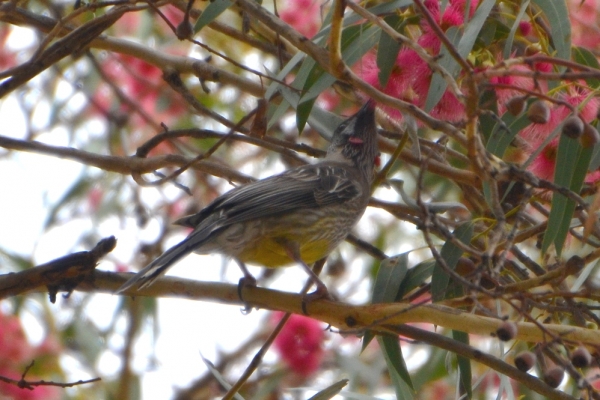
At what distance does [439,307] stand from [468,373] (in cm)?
48

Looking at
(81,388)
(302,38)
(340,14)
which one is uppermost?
(81,388)

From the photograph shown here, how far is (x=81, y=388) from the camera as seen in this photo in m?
5.18

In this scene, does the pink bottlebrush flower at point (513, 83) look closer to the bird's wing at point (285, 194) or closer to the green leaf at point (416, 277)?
the green leaf at point (416, 277)

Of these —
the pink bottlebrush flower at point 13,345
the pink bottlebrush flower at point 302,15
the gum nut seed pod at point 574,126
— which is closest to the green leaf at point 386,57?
the gum nut seed pod at point 574,126

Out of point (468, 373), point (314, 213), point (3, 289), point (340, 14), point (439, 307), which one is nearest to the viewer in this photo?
point (340, 14)

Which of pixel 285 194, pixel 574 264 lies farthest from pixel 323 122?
pixel 574 264

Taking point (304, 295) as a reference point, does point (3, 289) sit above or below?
above

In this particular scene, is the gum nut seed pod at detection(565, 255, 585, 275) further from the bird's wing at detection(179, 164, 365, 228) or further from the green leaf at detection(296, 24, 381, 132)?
the bird's wing at detection(179, 164, 365, 228)

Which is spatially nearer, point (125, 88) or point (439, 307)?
point (439, 307)

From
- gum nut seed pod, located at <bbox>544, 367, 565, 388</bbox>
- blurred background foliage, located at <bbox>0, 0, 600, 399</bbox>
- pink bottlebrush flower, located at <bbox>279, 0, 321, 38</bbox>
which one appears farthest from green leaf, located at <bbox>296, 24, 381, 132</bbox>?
pink bottlebrush flower, located at <bbox>279, 0, 321, 38</bbox>

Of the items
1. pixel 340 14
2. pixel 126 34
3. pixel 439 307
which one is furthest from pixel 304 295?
pixel 126 34

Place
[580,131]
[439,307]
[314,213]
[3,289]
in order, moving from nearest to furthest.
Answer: [580,131]
[439,307]
[3,289]
[314,213]

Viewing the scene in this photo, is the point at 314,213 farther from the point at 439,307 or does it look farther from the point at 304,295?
the point at 439,307

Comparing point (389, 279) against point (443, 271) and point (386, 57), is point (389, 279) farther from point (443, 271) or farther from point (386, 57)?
point (386, 57)
